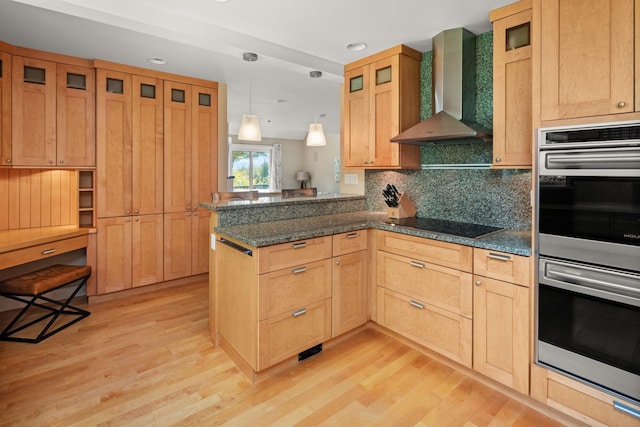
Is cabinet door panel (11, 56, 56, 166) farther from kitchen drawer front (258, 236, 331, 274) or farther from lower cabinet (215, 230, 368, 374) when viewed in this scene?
kitchen drawer front (258, 236, 331, 274)

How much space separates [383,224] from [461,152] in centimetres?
87

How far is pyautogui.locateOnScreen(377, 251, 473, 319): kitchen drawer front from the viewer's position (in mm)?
2141

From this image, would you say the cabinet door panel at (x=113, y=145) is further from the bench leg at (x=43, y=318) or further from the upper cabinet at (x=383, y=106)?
the upper cabinet at (x=383, y=106)

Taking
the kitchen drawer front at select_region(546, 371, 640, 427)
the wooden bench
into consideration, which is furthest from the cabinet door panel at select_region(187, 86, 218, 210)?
the kitchen drawer front at select_region(546, 371, 640, 427)

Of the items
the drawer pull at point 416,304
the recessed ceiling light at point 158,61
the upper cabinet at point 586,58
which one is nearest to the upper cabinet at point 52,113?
the recessed ceiling light at point 158,61

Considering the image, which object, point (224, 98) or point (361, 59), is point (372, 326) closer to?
point (361, 59)

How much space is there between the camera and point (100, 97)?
3.39m

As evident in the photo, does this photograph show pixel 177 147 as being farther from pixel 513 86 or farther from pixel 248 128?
pixel 513 86

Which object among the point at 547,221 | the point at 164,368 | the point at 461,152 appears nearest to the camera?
the point at 547,221

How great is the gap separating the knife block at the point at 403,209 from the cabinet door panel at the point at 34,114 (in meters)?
3.17

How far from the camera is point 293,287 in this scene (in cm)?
221

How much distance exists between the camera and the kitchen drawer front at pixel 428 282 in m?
2.14

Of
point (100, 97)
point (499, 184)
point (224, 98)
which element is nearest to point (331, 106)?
point (224, 98)

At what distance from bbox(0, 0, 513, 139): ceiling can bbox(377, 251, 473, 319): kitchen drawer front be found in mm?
1690
